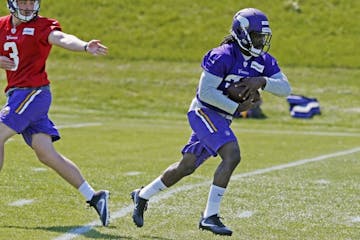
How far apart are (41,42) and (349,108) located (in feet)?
54.3

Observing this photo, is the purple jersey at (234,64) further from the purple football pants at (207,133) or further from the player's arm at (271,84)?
the purple football pants at (207,133)

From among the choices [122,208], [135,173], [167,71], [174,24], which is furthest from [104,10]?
[122,208]

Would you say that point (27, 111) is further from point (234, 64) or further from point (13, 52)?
point (234, 64)

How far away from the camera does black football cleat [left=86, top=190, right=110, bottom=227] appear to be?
25.1ft

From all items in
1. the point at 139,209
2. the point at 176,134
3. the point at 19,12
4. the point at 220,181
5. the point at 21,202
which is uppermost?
the point at 19,12

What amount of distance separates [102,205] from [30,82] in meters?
1.15

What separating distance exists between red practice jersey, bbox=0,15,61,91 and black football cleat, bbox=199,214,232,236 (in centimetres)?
173

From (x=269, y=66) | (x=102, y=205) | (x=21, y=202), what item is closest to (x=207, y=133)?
(x=269, y=66)

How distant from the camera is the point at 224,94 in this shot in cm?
755

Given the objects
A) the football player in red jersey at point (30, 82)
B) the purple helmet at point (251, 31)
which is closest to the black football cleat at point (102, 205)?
the football player in red jersey at point (30, 82)

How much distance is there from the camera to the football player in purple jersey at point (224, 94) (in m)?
7.41

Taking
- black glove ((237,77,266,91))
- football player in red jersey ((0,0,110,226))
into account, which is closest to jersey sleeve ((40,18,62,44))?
football player in red jersey ((0,0,110,226))

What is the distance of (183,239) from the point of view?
23.5ft

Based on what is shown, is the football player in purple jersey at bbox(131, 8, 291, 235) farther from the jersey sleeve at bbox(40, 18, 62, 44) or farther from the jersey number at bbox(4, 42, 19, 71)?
the jersey number at bbox(4, 42, 19, 71)
